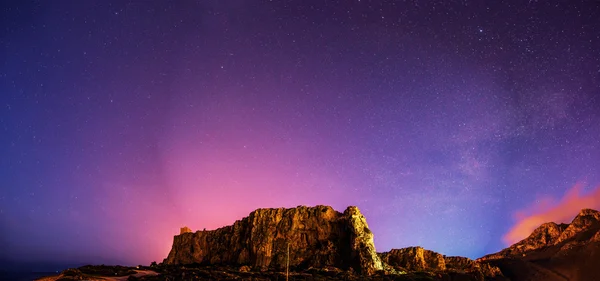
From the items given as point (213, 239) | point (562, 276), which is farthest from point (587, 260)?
point (213, 239)

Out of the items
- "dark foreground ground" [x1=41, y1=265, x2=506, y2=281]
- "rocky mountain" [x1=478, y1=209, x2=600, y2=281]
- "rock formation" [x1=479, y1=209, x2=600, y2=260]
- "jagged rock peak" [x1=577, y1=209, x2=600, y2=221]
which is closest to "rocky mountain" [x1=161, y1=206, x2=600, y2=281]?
"dark foreground ground" [x1=41, y1=265, x2=506, y2=281]

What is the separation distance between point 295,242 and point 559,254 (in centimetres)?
12273

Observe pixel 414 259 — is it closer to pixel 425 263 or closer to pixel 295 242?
pixel 425 263

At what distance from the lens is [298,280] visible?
66938 mm

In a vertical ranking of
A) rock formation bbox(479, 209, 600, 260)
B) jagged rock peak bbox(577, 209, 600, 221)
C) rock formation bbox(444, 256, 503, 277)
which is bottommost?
rock formation bbox(444, 256, 503, 277)

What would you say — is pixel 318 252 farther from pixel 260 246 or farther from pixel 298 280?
pixel 298 280

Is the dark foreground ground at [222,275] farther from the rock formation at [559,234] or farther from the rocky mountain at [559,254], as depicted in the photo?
the rock formation at [559,234]

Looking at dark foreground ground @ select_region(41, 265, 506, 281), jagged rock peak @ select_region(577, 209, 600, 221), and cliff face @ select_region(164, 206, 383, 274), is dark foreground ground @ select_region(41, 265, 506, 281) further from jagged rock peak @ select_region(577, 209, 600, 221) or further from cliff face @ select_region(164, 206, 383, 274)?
jagged rock peak @ select_region(577, 209, 600, 221)

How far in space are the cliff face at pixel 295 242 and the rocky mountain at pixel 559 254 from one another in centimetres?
7461

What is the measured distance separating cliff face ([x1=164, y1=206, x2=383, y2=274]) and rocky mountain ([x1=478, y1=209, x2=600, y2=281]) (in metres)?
74.6

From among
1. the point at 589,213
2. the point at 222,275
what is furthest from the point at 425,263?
the point at 589,213

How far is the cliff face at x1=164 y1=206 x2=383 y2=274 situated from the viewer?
8900cm

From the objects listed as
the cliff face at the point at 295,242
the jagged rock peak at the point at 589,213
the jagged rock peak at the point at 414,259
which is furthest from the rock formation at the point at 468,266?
the jagged rock peak at the point at 589,213

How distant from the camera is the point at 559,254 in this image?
6078 inches
